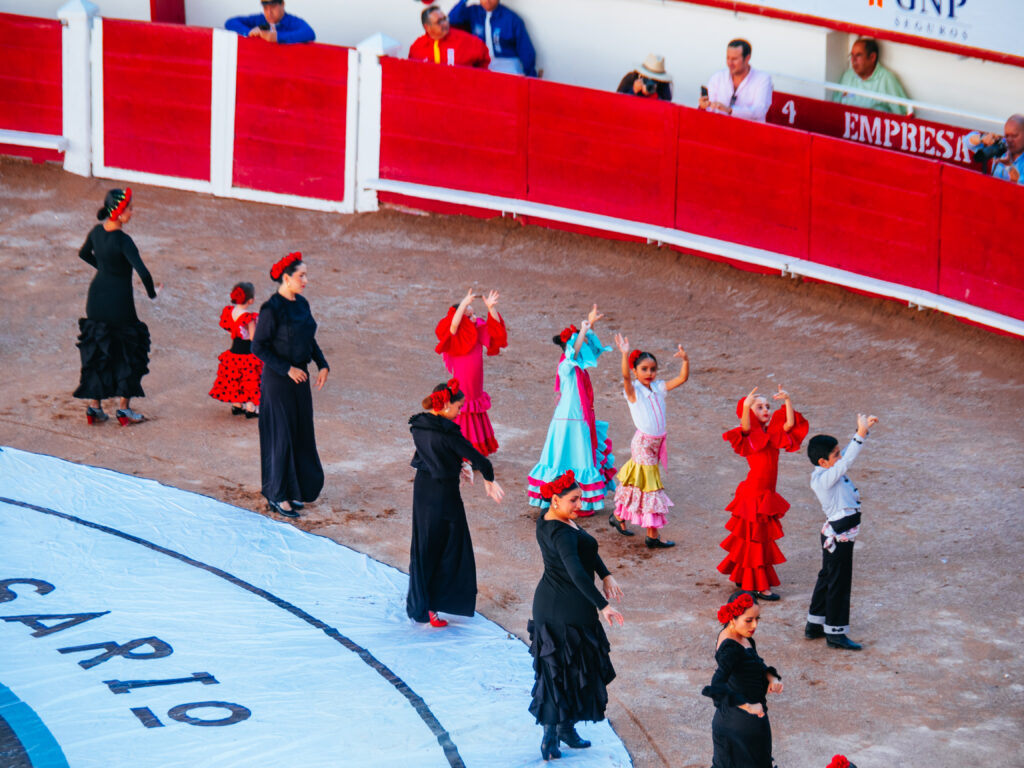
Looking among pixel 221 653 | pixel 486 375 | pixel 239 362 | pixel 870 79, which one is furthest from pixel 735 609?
pixel 870 79

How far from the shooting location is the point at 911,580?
9.81 metres

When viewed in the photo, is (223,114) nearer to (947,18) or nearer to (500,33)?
(500,33)

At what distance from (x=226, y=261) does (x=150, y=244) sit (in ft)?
3.22

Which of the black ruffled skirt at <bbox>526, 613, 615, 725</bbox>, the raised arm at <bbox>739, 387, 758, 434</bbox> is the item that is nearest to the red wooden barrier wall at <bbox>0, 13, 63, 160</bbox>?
the raised arm at <bbox>739, 387, 758, 434</bbox>

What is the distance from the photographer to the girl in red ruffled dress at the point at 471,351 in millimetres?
11227

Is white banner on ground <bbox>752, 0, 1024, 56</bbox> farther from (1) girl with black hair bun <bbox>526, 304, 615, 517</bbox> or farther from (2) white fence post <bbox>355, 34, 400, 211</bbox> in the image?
(1) girl with black hair bun <bbox>526, 304, 615, 517</bbox>

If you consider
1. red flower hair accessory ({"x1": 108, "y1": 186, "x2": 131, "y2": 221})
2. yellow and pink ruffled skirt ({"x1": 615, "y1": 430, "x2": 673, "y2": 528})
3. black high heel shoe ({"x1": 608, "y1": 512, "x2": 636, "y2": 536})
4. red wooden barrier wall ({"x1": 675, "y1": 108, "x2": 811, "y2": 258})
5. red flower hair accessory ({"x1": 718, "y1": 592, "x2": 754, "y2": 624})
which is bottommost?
black high heel shoe ({"x1": 608, "y1": 512, "x2": 636, "y2": 536})

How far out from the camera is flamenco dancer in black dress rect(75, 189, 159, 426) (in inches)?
469

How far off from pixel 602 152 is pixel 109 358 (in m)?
6.26

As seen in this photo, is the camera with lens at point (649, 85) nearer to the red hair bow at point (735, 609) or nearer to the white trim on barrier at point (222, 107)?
the white trim on barrier at point (222, 107)

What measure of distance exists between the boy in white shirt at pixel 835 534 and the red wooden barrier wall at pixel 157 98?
431 inches

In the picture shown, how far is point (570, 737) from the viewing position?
26.3 feet

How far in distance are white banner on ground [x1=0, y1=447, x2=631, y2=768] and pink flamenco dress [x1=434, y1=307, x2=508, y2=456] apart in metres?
1.59

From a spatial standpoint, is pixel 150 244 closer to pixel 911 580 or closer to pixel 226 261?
pixel 226 261
